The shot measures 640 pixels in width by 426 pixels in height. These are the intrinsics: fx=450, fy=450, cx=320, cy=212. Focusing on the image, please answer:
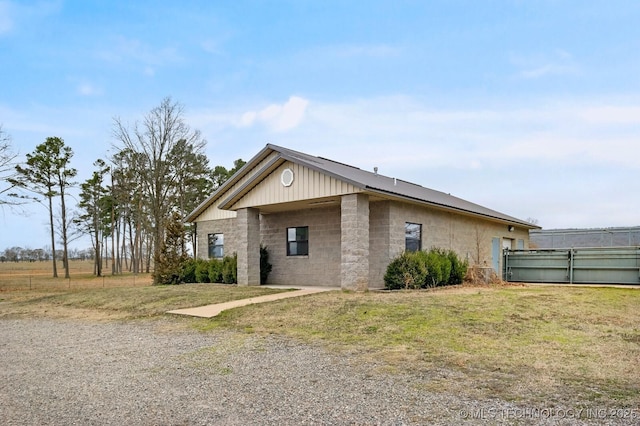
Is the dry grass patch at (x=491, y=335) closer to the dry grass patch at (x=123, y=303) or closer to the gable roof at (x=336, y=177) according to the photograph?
the dry grass patch at (x=123, y=303)

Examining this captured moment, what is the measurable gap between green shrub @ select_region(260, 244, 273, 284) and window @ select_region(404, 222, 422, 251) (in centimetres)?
584

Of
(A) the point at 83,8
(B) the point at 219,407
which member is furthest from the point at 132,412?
(A) the point at 83,8

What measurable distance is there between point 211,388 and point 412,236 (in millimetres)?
12195

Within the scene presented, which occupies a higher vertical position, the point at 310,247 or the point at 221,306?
the point at 310,247

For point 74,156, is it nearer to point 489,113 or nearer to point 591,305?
point 489,113

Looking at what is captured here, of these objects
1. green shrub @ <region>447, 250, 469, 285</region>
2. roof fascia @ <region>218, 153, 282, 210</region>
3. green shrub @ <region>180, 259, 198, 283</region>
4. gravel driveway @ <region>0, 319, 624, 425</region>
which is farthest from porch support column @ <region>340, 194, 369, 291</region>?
green shrub @ <region>180, 259, 198, 283</region>

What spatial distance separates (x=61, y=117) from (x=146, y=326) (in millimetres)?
11535

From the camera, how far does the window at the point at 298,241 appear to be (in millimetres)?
17875

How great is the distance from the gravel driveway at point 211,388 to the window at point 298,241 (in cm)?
965

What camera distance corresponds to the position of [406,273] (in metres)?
14.4

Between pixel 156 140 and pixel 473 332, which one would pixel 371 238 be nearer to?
pixel 473 332

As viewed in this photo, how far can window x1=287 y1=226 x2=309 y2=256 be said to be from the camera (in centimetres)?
1788

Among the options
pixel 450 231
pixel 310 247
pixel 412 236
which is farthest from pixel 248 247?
pixel 450 231

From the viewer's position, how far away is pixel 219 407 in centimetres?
456
